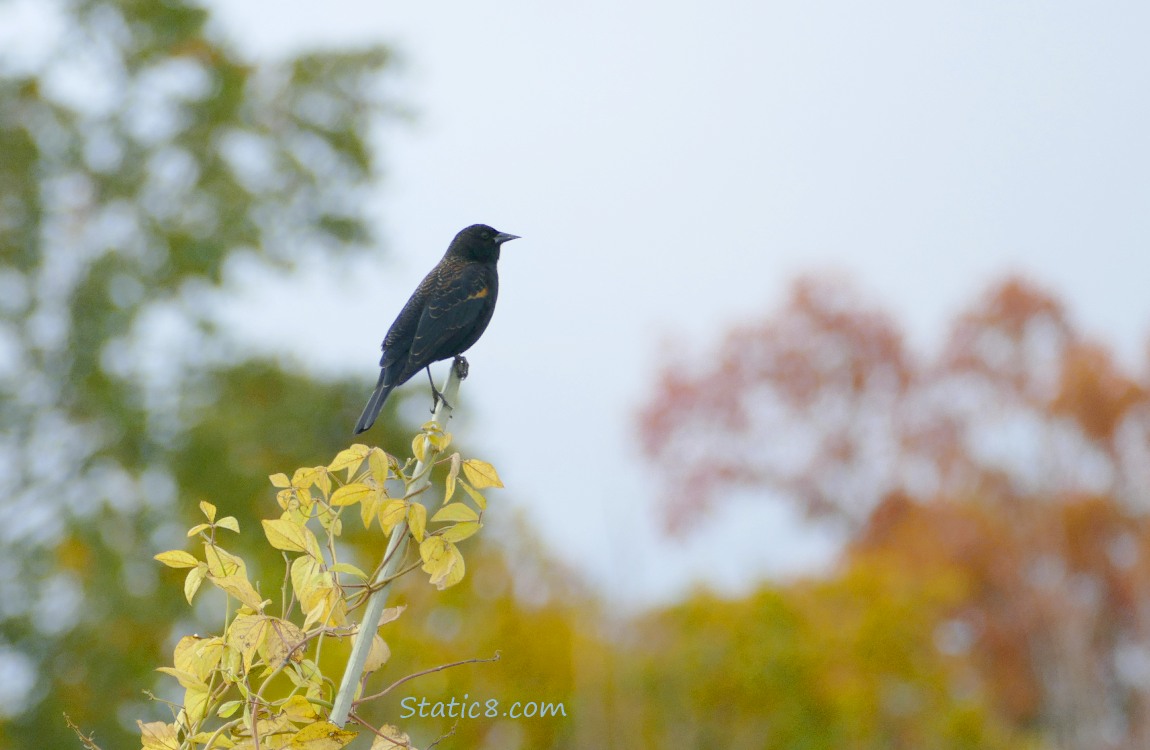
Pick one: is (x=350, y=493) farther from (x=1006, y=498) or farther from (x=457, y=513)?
(x=1006, y=498)

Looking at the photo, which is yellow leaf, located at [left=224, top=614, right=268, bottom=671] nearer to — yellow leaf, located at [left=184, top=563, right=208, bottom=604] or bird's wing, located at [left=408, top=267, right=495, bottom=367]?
yellow leaf, located at [left=184, top=563, right=208, bottom=604]

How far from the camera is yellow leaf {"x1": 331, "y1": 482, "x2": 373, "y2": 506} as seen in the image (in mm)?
1831

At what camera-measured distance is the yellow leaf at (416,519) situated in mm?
1802

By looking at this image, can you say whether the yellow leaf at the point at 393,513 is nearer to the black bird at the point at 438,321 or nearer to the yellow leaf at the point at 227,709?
the yellow leaf at the point at 227,709

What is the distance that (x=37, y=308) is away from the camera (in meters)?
17.0

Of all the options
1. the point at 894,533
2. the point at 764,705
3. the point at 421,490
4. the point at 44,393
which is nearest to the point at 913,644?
the point at 764,705

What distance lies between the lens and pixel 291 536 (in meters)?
1.87

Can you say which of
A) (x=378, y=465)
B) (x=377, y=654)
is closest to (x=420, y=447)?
(x=378, y=465)

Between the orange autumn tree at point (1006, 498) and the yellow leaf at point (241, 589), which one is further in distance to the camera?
the orange autumn tree at point (1006, 498)

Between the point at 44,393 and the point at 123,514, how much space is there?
1.94m

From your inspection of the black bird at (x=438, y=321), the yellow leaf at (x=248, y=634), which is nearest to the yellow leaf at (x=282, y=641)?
the yellow leaf at (x=248, y=634)

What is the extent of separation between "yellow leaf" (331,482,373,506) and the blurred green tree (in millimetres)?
13818

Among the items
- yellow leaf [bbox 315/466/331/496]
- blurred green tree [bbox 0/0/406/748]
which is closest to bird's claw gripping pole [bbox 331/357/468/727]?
yellow leaf [bbox 315/466/331/496]

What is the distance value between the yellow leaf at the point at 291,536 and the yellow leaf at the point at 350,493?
0.06m
